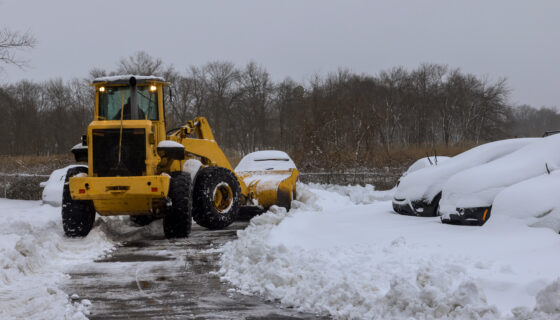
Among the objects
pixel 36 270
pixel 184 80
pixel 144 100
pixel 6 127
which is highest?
pixel 184 80

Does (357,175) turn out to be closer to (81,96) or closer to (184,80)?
(184,80)

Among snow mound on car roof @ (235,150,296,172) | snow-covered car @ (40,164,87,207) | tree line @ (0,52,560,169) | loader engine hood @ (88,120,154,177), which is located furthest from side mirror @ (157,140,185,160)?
tree line @ (0,52,560,169)

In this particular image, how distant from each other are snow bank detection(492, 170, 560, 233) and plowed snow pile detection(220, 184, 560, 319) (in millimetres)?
126

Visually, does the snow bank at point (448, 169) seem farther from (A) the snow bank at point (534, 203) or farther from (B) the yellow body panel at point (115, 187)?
(B) the yellow body panel at point (115, 187)

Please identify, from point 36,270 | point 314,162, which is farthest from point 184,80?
point 36,270

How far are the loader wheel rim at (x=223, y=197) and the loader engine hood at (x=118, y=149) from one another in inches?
91.1

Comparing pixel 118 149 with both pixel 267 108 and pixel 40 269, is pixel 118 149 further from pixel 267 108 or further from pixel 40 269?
pixel 267 108

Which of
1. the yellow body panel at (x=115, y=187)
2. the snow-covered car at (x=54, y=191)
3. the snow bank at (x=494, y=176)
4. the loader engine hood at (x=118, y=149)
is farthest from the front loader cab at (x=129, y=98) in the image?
the snow-covered car at (x=54, y=191)

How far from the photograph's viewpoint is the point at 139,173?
1109 cm

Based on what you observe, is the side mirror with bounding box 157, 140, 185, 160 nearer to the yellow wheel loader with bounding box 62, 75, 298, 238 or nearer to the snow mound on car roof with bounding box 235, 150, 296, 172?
the yellow wheel loader with bounding box 62, 75, 298, 238

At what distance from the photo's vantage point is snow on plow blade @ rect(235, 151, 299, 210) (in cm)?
1476

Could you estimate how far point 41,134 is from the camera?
2643 inches

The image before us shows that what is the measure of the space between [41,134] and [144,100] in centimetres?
6100

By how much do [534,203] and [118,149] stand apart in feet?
24.8
